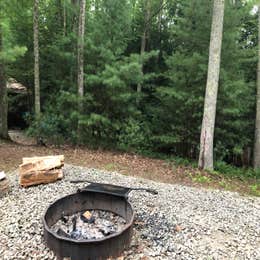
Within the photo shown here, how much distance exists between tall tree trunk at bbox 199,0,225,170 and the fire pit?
3.04 meters

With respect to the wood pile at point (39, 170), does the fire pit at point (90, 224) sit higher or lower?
lower

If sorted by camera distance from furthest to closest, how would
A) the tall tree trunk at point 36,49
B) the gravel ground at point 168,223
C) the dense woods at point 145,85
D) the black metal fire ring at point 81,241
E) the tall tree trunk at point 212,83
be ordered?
the tall tree trunk at point 36,49 < the dense woods at point 145,85 < the tall tree trunk at point 212,83 < the gravel ground at point 168,223 < the black metal fire ring at point 81,241

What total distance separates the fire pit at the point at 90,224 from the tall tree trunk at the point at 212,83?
3.04 metres

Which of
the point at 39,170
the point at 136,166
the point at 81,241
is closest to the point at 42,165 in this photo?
the point at 39,170

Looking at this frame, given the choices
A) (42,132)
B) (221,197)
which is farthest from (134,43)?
(221,197)

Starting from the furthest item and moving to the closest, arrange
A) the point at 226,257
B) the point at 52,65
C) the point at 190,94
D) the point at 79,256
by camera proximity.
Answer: the point at 52,65 → the point at 190,94 → the point at 226,257 → the point at 79,256

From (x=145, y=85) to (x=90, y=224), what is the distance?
5889 millimetres

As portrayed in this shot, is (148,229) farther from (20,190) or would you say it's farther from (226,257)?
(20,190)

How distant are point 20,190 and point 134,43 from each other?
7.38m

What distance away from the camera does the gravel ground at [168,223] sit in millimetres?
2441

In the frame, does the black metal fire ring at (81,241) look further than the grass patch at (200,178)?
No

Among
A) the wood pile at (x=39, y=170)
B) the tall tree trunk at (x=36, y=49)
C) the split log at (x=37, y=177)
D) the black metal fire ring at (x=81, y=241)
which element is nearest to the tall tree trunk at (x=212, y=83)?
the black metal fire ring at (x=81, y=241)

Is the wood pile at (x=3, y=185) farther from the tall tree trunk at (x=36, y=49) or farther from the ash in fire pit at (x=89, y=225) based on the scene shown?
the tall tree trunk at (x=36, y=49)

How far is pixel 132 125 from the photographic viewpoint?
707 centimetres
